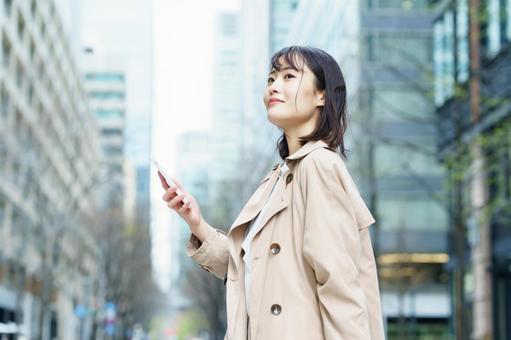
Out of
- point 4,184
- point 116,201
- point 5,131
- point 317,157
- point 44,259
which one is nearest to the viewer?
point 317,157

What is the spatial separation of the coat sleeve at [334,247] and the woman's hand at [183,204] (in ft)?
1.48

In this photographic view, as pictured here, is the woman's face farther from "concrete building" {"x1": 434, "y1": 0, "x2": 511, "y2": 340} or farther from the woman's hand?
"concrete building" {"x1": 434, "y1": 0, "x2": 511, "y2": 340}

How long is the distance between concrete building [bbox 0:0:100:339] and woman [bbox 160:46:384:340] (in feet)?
87.9

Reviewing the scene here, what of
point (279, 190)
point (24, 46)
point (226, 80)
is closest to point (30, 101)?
point (24, 46)

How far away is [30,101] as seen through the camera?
4706cm

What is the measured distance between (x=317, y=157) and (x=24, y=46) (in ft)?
143

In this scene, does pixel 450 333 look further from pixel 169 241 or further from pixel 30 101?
pixel 30 101

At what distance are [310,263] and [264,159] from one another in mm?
30933

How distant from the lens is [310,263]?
2793mm

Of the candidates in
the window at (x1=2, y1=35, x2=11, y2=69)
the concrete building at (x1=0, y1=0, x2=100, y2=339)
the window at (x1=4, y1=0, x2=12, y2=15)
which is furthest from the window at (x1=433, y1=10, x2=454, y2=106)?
the window at (x1=4, y1=0, x2=12, y2=15)

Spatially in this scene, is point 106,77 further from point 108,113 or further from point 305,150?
point 305,150

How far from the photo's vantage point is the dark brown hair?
121 inches

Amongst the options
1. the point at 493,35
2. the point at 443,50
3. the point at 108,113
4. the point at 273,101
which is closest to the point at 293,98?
the point at 273,101

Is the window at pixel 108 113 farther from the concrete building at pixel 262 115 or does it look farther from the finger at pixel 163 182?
the finger at pixel 163 182
